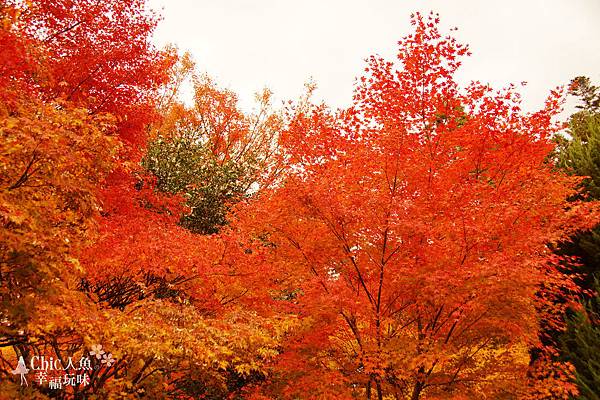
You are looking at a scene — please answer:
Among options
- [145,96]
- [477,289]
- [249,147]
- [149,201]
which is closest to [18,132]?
[477,289]

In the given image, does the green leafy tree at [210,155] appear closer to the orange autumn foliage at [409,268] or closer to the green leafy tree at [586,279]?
the orange autumn foliage at [409,268]

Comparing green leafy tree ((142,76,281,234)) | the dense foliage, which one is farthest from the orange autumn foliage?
green leafy tree ((142,76,281,234))

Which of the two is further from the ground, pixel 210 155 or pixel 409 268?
pixel 210 155

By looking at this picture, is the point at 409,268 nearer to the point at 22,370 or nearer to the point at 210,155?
the point at 22,370

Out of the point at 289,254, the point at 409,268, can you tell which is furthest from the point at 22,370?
the point at 409,268

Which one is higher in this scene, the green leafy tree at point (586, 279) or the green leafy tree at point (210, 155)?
the green leafy tree at point (210, 155)

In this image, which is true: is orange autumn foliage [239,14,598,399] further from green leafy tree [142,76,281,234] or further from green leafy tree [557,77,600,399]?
green leafy tree [142,76,281,234]

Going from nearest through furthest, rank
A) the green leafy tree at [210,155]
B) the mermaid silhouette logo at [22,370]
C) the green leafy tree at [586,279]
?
1. the mermaid silhouette logo at [22,370]
2. the green leafy tree at [586,279]
3. the green leafy tree at [210,155]

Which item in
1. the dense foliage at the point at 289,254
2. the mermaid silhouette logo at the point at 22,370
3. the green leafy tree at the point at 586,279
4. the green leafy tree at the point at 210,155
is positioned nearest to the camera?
the dense foliage at the point at 289,254

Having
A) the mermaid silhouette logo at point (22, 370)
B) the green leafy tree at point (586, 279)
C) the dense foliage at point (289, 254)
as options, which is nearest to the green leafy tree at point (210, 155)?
the dense foliage at point (289, 254)

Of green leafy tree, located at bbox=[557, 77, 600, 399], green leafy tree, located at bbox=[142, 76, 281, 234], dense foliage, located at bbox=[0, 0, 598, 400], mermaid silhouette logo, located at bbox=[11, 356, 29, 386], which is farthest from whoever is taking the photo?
green leafy tree, located at bbox=[142, 76, 281, 234]

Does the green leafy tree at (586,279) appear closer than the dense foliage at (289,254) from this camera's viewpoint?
No

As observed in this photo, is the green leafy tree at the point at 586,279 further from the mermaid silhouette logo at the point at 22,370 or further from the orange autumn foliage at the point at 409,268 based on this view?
the mermaid silhouette logo at the point at 22,370

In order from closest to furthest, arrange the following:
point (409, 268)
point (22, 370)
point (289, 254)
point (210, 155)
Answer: point (22, 370)
point (409, 268)
point (289, 254)
point (210, 155)
